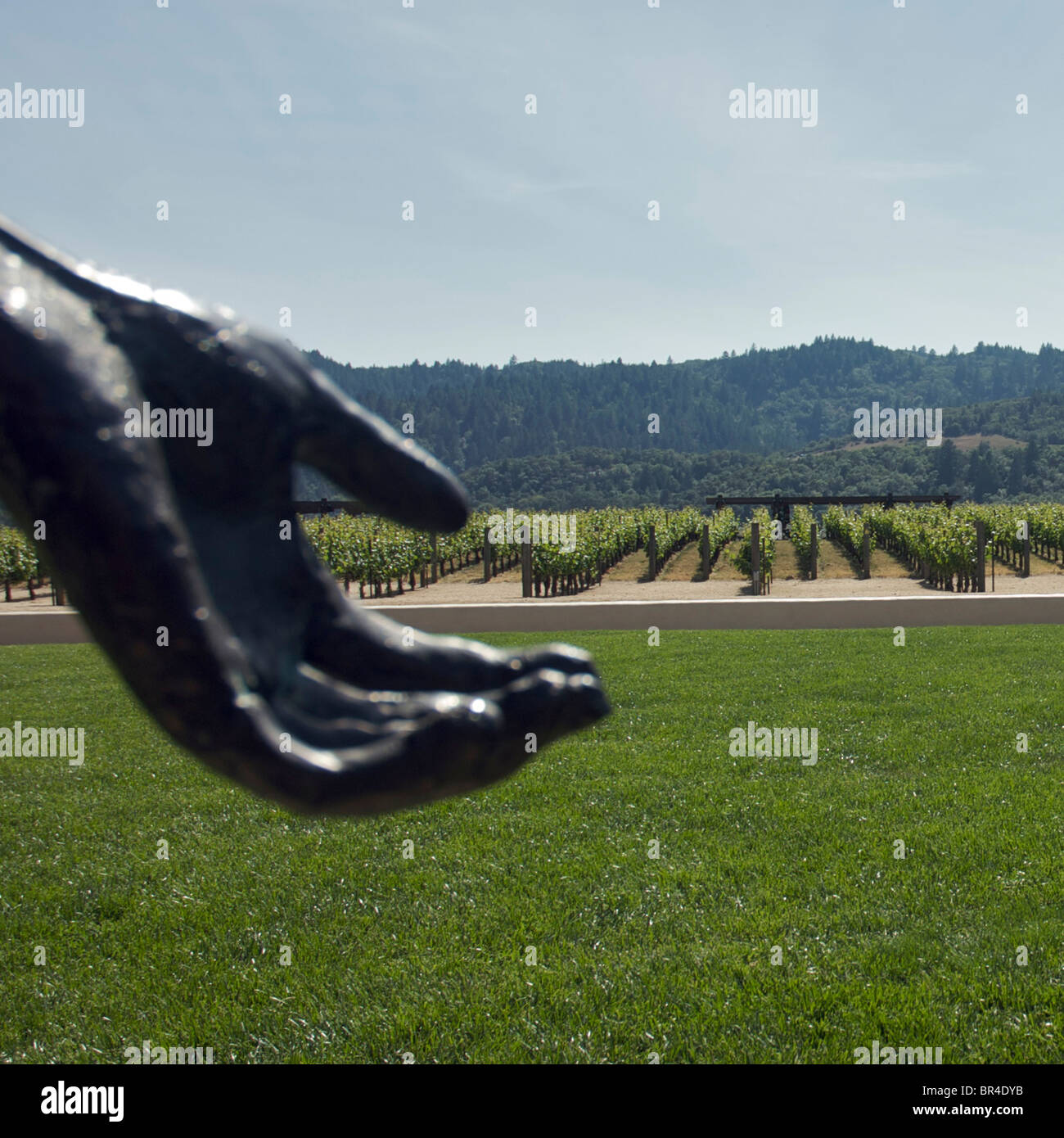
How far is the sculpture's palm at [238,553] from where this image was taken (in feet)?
2.46

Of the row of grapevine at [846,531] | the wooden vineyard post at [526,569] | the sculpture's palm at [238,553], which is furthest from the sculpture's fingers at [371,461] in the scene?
the row of grapevine at [846,531]

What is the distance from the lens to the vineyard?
2584 cm

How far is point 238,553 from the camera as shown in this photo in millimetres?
931

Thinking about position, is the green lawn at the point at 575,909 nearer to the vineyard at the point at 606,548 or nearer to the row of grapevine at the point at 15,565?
the vineyard at the point at 606,548

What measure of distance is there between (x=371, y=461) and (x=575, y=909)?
4.36 meters

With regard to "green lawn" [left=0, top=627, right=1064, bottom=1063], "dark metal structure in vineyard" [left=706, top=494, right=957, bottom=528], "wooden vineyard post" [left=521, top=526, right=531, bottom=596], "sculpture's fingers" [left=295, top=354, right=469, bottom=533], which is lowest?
"green lawn" [left=0, top=627, right=1064, bottom=1063]

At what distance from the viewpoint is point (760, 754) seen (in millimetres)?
7617

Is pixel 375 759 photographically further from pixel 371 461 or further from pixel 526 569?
pixel 526 569

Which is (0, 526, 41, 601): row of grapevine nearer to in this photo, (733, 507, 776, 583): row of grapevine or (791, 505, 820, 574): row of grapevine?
(733, 507, 776, 583): row of grapevine

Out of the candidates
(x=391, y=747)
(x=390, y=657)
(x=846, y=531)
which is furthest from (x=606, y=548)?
(x=391, y=747)

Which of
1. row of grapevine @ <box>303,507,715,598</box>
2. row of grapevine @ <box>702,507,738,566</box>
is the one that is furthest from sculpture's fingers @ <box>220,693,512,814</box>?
row of grapevine @ <box>702,507,738,566</box>

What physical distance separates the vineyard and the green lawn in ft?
50.1

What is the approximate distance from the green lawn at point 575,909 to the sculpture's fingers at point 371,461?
128 inches
